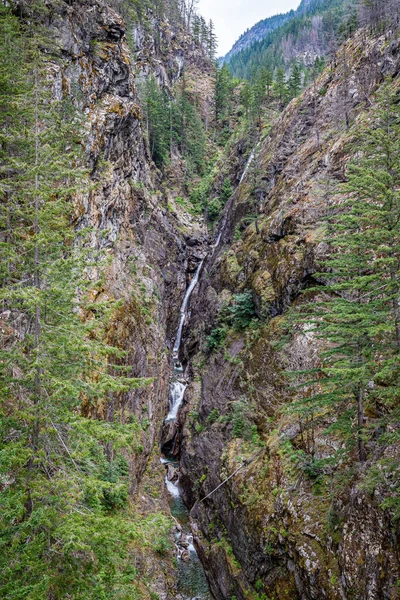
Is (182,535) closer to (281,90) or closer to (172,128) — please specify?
(172,128)

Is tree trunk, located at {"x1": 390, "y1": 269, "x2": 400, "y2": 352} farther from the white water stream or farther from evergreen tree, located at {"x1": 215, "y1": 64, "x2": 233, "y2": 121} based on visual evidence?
evergreen tree, located at {"x1": 215, "y1": 64, "x2": 233, "y2": 121}

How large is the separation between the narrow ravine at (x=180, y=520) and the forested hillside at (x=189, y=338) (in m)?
0.14

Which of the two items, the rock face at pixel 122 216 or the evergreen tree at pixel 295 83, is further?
the evergreen tree at pixel 295 83

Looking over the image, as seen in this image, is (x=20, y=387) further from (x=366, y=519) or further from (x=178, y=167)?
(x=178, y=167)

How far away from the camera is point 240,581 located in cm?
1496

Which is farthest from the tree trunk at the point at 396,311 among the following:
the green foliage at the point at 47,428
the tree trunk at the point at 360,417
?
A: the green foliage at the point at 47,428

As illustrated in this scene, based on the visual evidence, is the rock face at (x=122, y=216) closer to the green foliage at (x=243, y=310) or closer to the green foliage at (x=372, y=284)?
the green foliage at (x=243, y=310)

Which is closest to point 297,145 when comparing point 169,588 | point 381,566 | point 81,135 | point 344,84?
point 344,84

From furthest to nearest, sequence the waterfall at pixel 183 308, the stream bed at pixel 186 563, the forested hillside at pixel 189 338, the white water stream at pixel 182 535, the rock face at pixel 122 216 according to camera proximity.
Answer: the waterfall at pixel 183 308
the rock face at pixel 122 216
the white water stream at pixel 182 535
the stream bed at pixel 186 563
the forested hillside at pixel 189 338

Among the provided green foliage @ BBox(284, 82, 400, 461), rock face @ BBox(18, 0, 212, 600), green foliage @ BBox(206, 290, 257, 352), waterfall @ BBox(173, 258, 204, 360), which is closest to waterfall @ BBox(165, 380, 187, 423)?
rock face @ BBox(18, 0, 212, 600)

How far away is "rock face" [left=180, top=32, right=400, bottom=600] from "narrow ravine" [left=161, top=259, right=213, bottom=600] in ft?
2.19

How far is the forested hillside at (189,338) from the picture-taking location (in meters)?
7.05

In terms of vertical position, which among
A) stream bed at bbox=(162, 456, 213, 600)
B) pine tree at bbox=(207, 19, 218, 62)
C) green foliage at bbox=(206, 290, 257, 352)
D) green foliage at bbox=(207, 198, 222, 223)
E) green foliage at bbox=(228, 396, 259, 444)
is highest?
pine tree at bbox=(207, 19, 218, 62)

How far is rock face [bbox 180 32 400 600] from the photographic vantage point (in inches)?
429
